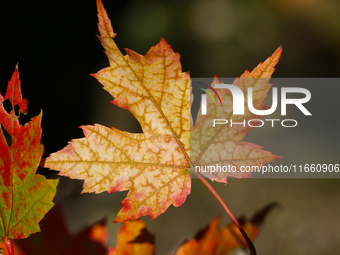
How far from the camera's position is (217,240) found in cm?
38

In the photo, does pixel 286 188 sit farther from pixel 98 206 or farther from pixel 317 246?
pixel 98 206

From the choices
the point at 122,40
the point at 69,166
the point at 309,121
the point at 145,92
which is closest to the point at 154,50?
the point at 145,92

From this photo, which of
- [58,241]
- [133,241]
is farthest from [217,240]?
[58,241]

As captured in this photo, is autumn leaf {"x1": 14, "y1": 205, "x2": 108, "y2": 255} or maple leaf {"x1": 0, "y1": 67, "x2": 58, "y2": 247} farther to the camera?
autumn leaf {"x1": 14, "y1": 205, "x2": 108, "y2": 255}

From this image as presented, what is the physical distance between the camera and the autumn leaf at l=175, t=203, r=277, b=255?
37cm

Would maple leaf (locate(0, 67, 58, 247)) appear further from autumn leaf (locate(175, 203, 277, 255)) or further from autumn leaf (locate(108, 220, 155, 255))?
autumn leaf (locate(175, 203, 277, 255))

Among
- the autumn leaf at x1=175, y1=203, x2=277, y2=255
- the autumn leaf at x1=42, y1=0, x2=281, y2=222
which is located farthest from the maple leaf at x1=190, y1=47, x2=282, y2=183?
the autumn leaf at x1=175, y1=203, x2=277, y2=255

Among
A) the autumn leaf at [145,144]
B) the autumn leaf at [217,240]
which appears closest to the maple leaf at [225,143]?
the autumn leaf at [145,144]

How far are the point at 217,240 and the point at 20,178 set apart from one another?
314 mm

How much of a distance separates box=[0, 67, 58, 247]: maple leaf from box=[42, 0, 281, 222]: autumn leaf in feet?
0.10

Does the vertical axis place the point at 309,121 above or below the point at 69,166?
below

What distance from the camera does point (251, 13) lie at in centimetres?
64

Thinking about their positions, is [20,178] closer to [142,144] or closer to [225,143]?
[142,144]

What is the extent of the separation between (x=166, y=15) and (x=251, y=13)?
241mm
